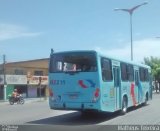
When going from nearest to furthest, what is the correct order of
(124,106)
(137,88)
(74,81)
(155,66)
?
(74,81)
(124,106)
(137,88)
(155,66)

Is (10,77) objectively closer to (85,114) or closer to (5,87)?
(5,87)

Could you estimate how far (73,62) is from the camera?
57.4 ft

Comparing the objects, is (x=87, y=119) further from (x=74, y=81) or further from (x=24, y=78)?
(x=24, y=78)

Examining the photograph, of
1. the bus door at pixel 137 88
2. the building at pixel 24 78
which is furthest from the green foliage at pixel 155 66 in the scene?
the bus door at pixel 137 88

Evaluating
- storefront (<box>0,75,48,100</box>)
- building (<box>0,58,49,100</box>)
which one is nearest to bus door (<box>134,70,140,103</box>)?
building (<box>0,58,49,100</box>)

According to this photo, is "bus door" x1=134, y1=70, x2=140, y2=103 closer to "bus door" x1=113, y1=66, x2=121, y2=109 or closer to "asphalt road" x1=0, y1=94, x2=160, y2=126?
"asphalt road" x1=0, y1=94, x2=160, y2=126

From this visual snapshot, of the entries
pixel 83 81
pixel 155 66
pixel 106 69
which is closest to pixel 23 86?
pixel 155 66

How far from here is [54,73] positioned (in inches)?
699

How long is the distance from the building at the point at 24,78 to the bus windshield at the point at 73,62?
3693cm

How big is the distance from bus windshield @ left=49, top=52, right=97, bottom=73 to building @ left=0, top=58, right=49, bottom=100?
121ft

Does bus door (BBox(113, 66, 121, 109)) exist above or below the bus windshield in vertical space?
below

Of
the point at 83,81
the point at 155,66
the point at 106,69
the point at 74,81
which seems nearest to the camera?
the point at 83,81

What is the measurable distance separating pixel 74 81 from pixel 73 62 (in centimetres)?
82

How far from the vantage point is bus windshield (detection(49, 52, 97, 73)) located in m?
17.0
